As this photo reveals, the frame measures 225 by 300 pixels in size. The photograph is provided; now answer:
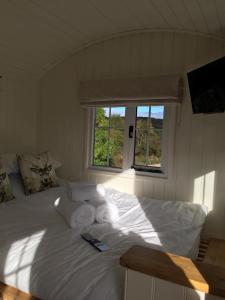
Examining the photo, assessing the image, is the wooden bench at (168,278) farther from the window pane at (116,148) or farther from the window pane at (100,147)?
the window pane at (100,147)

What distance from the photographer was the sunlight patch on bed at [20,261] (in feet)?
4.32

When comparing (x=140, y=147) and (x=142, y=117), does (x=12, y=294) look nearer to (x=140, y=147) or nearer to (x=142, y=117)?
(x=140, y=147)

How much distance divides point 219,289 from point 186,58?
7.40ft

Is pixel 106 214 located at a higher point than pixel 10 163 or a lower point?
lower

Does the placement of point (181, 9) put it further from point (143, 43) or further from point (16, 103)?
point (16, 103)

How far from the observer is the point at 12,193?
244 centimetres

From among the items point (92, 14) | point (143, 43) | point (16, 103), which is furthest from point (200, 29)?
point (16, 103)

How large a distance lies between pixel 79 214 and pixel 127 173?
1233 millimetres

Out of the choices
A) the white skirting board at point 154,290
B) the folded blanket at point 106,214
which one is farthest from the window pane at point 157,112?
the white skirting board at point 154,290

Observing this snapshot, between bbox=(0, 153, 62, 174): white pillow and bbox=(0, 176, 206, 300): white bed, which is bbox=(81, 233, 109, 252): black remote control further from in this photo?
bbox=(0, 153, 62, 174): white pillow

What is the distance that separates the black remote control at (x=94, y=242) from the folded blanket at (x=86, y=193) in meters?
0.37

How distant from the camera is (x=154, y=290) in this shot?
3.21 feet

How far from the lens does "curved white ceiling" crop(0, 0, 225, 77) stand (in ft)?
7.00

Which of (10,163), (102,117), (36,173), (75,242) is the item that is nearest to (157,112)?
(102,117)
